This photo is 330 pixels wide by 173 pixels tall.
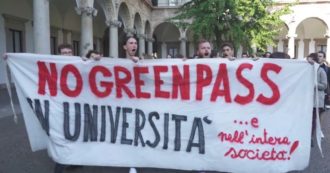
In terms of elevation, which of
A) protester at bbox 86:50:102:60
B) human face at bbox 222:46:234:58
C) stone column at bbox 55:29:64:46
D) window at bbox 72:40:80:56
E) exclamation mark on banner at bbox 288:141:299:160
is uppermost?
stone column at bbox 55:29:64:46

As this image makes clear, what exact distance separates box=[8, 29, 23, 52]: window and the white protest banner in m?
14.4

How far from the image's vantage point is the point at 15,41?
18078mm

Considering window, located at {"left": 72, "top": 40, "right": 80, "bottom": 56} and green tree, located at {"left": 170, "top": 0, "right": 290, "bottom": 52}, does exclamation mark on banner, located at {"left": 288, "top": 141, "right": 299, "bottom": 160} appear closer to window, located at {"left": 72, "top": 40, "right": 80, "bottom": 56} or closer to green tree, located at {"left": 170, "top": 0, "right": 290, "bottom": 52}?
green tree, located at {"left": 170, "top": 0, "right": 290, "bottom": 52}

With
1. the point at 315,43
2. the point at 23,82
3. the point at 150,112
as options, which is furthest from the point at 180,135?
the point at 315,43

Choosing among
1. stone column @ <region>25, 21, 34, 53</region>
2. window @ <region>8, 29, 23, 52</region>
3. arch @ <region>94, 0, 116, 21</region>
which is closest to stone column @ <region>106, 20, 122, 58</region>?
arch @ <region>94, 0, 116, 21</region>

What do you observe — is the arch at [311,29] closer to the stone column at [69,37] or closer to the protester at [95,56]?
the stone column at [69,37]

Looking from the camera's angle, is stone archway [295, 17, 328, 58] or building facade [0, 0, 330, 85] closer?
building facade [0, 0, 330, 85]

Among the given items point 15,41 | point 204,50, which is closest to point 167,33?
point 15,41

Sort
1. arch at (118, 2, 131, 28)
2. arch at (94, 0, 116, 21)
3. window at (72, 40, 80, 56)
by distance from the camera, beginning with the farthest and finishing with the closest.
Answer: window at (72, 40, 80, 56) < arch at (118, 2, 131, 28) < arch at (94, 0, 116, 21)

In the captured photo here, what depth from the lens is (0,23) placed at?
1609cm

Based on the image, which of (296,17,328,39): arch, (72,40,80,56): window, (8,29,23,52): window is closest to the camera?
(8,29,23,52): window

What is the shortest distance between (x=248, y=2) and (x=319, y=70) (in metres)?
8.29

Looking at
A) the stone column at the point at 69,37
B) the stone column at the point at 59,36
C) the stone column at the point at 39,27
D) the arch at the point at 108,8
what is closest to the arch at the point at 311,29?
the stone column at the point at 69,37

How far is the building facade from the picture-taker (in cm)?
1459
